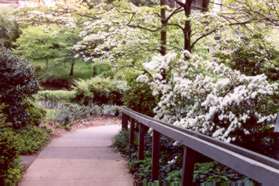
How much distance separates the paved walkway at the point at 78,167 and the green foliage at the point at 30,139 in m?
0.23

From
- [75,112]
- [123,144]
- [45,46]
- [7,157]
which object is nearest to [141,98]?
[123,144]

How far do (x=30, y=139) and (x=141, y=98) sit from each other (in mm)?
2994

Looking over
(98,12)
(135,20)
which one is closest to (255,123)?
(135,20)

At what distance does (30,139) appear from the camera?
10.6 meters

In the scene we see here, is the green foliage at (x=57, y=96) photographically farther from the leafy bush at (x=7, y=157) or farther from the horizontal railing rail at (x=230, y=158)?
the horizontal railing rail at (x=230, y=158)

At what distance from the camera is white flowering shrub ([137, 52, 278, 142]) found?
6.41m

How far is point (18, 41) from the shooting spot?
80.5ft

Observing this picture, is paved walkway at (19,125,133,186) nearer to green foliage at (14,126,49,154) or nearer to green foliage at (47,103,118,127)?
green foliage at (14,126,49,154)

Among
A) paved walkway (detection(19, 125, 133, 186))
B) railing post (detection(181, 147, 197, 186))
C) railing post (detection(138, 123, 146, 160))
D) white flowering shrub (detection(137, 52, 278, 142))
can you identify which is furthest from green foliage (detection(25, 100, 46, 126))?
railing post (detection(181, 147, 197, 186))

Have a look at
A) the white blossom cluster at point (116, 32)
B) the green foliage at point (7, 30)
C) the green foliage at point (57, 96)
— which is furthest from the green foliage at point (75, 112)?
the green foliage at point (7, 30)

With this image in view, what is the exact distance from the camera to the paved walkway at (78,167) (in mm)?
6840

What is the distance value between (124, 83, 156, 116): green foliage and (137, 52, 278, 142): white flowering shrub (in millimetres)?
2989

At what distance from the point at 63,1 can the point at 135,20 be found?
101 inches

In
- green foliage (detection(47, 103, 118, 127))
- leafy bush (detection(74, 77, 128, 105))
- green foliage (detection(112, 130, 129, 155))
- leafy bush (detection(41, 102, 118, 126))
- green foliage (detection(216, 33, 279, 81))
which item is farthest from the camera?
leafy bush (detection(74, 77, 128, 105))
